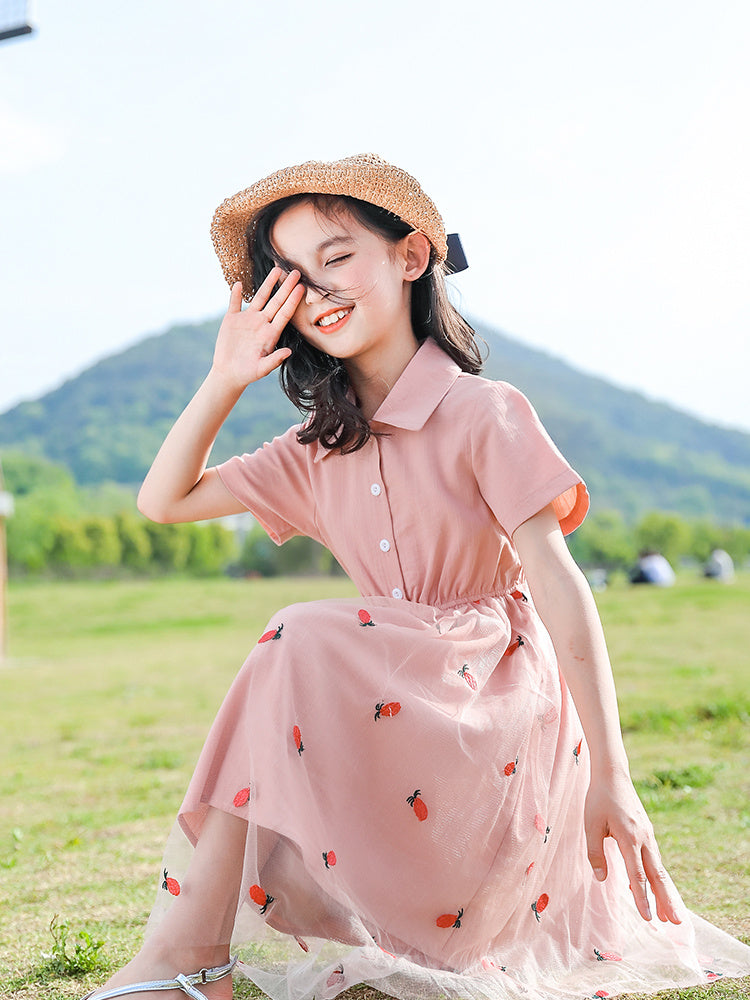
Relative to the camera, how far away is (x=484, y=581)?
1928 millimetres

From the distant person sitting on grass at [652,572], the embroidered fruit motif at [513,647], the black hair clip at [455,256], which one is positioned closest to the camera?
the embroidered fruit motif at [513,647]

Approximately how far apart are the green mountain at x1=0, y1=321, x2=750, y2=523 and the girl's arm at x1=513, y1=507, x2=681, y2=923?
76.3 m

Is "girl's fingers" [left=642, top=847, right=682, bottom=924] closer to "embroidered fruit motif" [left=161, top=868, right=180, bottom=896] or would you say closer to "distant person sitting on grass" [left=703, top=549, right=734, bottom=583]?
"embroidered fruit motif" [left=161, top=868, right=180, bottom=896]

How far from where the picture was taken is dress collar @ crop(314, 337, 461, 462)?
1943 mm

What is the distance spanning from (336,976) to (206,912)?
23 centimetres

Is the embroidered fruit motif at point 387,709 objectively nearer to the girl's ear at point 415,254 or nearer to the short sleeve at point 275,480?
the short sleeve at point 275,480

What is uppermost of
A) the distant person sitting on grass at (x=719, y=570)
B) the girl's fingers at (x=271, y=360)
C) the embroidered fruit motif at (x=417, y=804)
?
the girl's fingers at (x=271, y=360)

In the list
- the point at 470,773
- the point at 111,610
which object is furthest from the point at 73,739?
the point at 111,610

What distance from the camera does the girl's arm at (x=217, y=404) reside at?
2.07 metres

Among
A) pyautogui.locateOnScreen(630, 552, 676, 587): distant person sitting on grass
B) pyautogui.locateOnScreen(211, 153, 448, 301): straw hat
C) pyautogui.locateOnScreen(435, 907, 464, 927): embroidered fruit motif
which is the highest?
pyautogui.locateOnScreen(211, 153, 448, 301): straw hat

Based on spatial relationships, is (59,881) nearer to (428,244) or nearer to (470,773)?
(470,773)

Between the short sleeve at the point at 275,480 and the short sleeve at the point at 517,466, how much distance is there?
0.44m

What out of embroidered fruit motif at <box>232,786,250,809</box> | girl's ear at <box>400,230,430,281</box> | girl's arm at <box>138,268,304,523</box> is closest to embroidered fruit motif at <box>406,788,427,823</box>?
embroidered fruit motif at <box>232,786,250,809</box>

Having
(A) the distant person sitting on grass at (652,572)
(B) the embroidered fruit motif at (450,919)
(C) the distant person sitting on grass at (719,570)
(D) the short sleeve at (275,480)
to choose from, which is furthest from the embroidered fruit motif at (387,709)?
(C) the distant person sitting on grass at (719,570)
